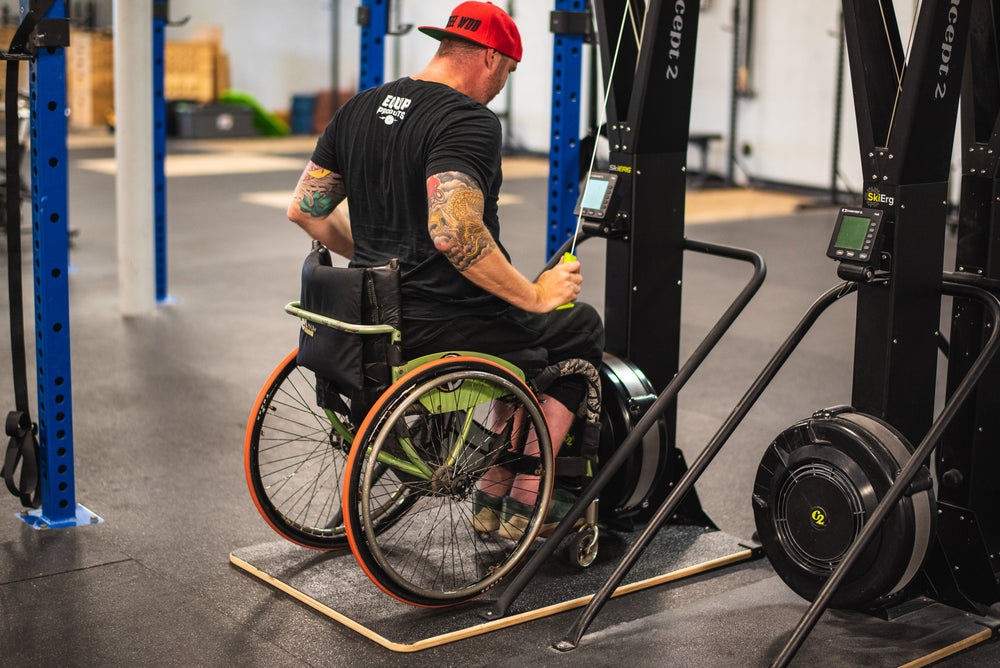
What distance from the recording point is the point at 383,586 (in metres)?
2.79

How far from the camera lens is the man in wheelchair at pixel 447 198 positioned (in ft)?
8.99

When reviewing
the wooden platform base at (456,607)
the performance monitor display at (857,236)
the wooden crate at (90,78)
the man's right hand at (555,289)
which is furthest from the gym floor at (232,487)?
the wooden crate at (90,78)

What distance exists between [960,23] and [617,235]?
1045 mm

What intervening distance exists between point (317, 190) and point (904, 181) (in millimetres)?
1452

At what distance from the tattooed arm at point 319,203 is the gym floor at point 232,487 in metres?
0.94

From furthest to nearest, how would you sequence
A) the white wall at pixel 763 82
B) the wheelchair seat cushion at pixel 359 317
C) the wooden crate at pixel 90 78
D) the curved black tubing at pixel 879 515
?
the wooden crate at pixel 90 78
the white wall at pixel 763 82
the wheelchair seat cushion at pixel 359 317
the curved black tubing at pixel 879 515

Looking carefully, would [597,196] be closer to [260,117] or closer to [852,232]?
[852,232]

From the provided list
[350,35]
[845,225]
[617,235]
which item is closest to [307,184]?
[617,235]

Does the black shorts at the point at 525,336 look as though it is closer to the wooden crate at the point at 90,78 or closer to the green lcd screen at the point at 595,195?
the green lcd screen at the point at 595,195

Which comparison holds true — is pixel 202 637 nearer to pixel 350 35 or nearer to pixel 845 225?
pixel 845 225

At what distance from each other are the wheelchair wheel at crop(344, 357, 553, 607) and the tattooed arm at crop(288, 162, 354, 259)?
56 centimetres

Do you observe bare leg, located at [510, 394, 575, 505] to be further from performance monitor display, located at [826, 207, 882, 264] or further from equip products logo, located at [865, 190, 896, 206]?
equip products logo, located at [865, 190, 896, 206]

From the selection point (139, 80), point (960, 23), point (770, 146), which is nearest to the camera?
point (960, 23)

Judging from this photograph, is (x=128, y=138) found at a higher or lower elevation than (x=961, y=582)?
higher
